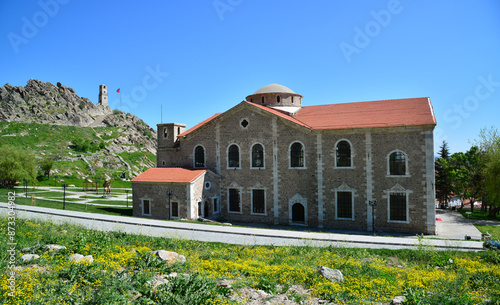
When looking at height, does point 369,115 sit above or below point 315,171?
above

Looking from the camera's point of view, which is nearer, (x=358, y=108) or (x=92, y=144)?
(x=358, y=108)

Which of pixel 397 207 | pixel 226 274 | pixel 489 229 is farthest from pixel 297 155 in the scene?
pixel 226 274

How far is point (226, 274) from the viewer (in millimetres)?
10539

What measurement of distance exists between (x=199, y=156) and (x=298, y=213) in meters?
11.0

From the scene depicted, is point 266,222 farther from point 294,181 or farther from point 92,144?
point 92,144

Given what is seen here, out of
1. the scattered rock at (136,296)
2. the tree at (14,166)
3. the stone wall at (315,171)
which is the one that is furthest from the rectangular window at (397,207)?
the tree at (14,166)

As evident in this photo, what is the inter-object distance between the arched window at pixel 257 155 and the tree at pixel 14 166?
3150 cm

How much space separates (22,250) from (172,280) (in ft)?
23.0

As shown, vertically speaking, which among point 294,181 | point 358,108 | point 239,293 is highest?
A: point 358,108

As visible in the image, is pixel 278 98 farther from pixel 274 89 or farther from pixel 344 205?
pixel 344 205

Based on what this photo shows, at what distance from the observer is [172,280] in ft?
28.8

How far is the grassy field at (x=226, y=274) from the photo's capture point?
8.15 m

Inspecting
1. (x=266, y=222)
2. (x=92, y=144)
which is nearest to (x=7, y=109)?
(x=92, y=144)

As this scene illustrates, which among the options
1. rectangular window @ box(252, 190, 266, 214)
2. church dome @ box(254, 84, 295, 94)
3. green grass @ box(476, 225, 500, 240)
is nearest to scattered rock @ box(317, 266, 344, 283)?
rectangular window @ box(252, 190, 266, 214)
